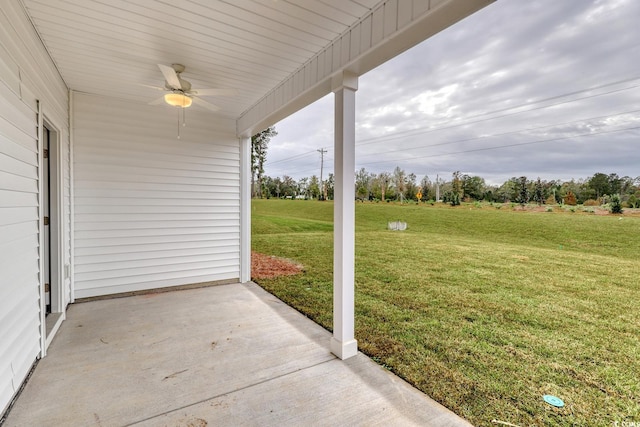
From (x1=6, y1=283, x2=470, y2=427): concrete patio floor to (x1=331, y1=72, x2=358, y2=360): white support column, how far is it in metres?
0.22

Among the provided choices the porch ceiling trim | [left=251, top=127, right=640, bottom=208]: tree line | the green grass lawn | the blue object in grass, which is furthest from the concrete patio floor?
[left=251, top=127, right=640, bottom=208]: tree line

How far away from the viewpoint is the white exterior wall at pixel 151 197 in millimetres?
3619

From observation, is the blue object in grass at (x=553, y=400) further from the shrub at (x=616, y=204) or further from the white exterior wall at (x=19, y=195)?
the shrub at (x=616, y=204)

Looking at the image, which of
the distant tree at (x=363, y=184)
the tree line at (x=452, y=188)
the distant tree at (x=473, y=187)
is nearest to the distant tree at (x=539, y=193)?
the tree line at (x=452, y=188)

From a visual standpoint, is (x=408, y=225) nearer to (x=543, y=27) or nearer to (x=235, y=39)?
(x=543, y=27)

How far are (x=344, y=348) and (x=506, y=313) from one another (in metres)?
2.37

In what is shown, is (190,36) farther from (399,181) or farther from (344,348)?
(399,181)

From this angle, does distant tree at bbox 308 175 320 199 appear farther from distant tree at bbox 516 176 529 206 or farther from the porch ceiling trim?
the porch ceiling trim

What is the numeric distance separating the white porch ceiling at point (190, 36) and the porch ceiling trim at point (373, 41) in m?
0.08

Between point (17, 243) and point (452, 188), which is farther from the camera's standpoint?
point (452, 188)

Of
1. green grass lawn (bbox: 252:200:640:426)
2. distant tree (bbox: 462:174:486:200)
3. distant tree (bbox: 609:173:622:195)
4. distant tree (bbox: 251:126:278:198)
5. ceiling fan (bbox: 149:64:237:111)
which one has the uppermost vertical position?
distant tree (bbox: 251:126:278:198)

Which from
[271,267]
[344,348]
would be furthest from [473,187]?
[344,348]

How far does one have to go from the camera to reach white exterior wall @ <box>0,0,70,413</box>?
5.33ft

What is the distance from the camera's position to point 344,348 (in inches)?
89.7
